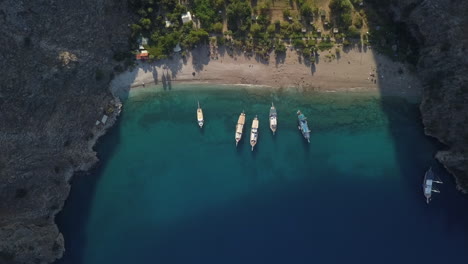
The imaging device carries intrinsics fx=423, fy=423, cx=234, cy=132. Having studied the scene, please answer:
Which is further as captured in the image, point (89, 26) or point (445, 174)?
point (445, 174)

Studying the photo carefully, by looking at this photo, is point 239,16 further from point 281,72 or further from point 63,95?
point 63,95

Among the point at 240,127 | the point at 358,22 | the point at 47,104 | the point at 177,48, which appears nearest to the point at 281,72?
the point at 240,127

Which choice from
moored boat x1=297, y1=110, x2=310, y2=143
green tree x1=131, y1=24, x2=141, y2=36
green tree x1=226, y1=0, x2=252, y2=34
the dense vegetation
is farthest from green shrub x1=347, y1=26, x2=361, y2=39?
green tree x1=131, y1=24, x2=141, y2=36

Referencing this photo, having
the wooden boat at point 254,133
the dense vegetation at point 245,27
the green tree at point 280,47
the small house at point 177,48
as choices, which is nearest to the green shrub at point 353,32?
the dense vegetation at point 245,27

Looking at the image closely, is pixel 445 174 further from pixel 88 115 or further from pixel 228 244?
pixel 88 115

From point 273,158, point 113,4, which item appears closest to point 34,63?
point 113,4
